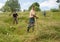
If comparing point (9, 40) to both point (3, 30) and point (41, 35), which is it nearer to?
point (41, 35)

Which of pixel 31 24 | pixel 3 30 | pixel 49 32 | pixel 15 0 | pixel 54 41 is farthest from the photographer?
pixel 15 0

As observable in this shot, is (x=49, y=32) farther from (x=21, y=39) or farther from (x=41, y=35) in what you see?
(x=21, y=39)

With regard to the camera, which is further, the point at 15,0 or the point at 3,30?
the point at 15,0

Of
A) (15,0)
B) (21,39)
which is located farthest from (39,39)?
(15,0)

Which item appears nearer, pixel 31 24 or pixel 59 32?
pixel 59 32

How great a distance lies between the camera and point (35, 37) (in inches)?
435

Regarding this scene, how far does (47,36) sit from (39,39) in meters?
0.41

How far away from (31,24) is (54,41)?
4.54 metres

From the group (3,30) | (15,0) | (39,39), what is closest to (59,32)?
(39,39)

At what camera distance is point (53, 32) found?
37.4ft

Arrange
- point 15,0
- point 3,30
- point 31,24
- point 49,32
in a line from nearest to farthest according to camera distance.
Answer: point 49,32 < point 3,30 < point 31,24 < point 15,0

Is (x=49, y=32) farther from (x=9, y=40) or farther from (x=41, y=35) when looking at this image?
(x=9, y=40)

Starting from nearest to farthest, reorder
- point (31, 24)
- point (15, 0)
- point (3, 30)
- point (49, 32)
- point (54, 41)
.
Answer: point (54, 41) → point (49, 32) → point (3, 30) → point (31, 24) → point (15, 0)

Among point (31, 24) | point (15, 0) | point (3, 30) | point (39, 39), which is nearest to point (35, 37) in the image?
point (39, 39)
